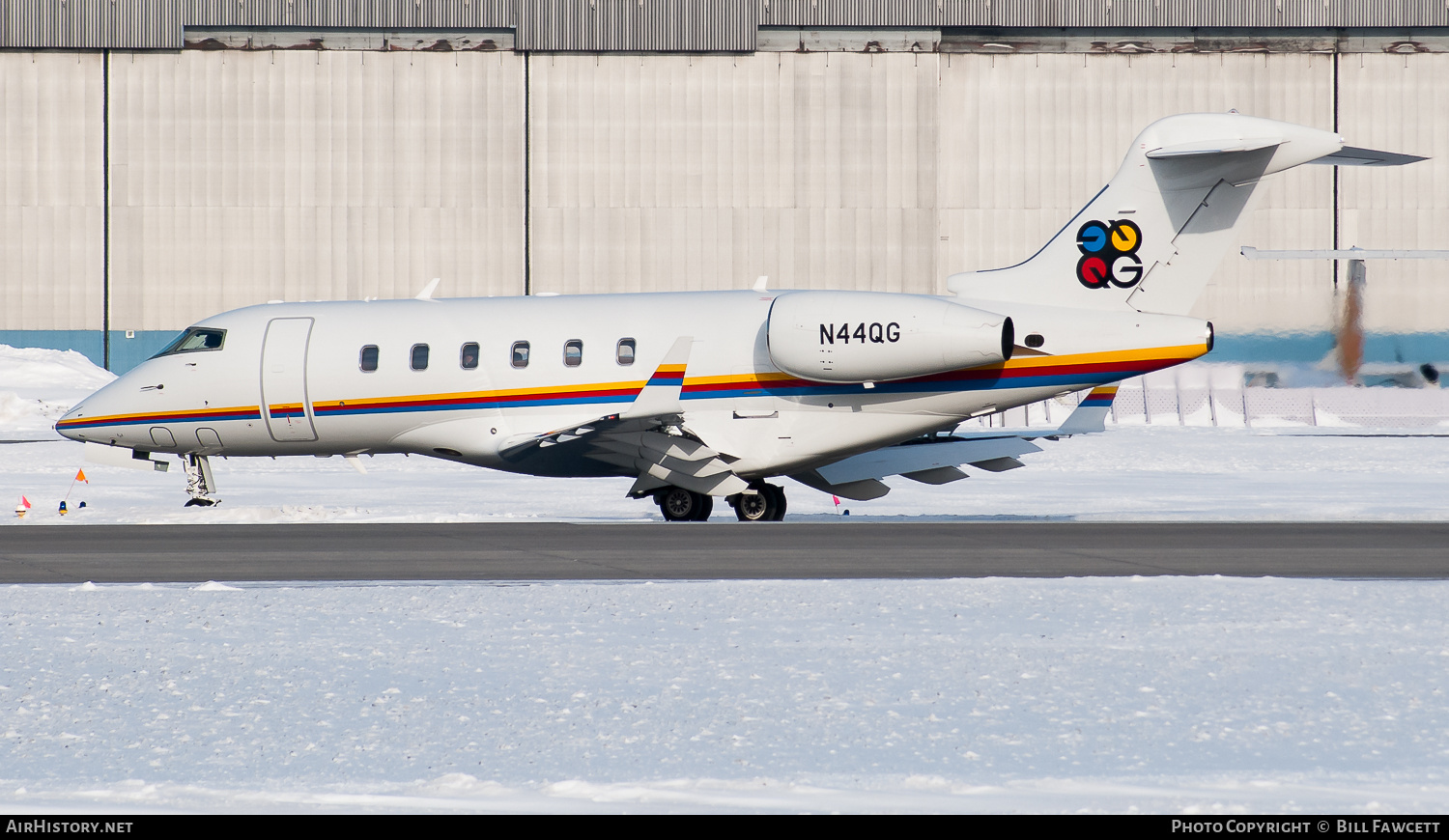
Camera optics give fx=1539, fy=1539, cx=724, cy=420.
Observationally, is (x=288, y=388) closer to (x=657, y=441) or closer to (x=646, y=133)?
(x=657, y=441)

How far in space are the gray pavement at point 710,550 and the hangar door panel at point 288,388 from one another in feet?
9.02

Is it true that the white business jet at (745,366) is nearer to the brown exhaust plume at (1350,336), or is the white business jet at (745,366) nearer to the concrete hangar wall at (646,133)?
the brown exhaust plume at (1350,336)

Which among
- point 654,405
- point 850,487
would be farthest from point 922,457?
point 654,405

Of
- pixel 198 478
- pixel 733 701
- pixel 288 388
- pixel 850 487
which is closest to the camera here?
pixel 733 701

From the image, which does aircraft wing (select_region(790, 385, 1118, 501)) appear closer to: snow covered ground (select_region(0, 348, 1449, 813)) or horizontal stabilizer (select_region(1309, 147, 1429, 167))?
horizontal stabilizer (select_region(1309, 147, 1429, 167))

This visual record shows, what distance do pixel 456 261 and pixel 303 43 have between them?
7495 mm

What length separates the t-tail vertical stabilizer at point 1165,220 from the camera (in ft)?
58.3

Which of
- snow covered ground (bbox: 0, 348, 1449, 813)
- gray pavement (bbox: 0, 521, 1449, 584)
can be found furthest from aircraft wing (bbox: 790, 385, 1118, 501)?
snow covered ground (bbox: 0, 348, 1449, 813)

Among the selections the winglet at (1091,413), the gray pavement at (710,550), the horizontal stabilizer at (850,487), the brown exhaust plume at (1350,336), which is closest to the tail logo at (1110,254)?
the winglet at (1091,413)

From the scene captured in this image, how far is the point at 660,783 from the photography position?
6094 millimetres

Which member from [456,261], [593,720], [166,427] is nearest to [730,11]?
[456,261]

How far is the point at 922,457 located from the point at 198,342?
995 centimetres

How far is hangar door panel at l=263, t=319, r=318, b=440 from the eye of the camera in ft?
66.8

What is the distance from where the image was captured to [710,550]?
1488 cm
